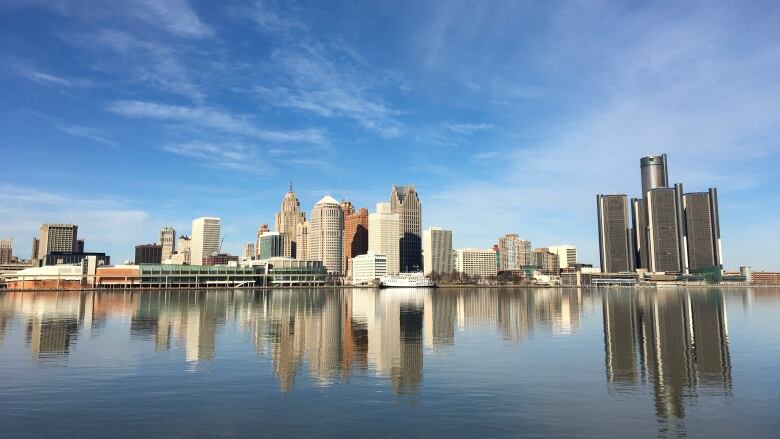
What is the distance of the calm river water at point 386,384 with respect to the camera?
1150 inches

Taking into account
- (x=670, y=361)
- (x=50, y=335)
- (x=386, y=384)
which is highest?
(x=50, y=335)

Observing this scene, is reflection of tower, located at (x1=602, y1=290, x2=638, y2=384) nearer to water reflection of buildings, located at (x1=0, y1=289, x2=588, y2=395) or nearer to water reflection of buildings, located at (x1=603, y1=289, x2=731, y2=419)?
water reflection of buildings, located at (x1=603, y1=289, x2=731, y2=419)

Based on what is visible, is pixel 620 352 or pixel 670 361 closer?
pixel 670 361

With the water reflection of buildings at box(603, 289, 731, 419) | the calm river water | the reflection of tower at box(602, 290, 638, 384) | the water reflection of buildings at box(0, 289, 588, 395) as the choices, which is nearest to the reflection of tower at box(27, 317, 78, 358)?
the water reflection of buildings at box(0, 289, 588, 395)

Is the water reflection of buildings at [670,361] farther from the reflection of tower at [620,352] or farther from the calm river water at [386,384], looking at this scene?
the calm river water at [386,384]

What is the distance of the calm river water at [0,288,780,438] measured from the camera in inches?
1150

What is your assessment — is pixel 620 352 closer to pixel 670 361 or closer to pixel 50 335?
pixel 670 361

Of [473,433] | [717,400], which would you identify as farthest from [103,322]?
[717,400]

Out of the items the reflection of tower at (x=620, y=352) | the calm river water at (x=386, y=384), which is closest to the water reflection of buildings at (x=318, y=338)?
the calm river water at (x=386, y=384)

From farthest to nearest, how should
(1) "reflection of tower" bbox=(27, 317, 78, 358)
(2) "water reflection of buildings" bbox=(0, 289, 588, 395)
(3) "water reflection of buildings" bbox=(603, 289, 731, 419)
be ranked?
1. (1) "reflection of tower" bbox=(27, 317, 78, 358)
2. (2) "water reflection of buildings" bbox=(0, 289, 588, 395)
3. (3) "water reflection of buildings" bbox=(603, 289, 731, 419)

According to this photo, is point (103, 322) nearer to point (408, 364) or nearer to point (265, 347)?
point (265, 347)

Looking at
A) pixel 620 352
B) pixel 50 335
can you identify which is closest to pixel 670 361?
pixel 620 352

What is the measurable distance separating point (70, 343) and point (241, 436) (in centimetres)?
4432

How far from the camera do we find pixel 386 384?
130 ft
